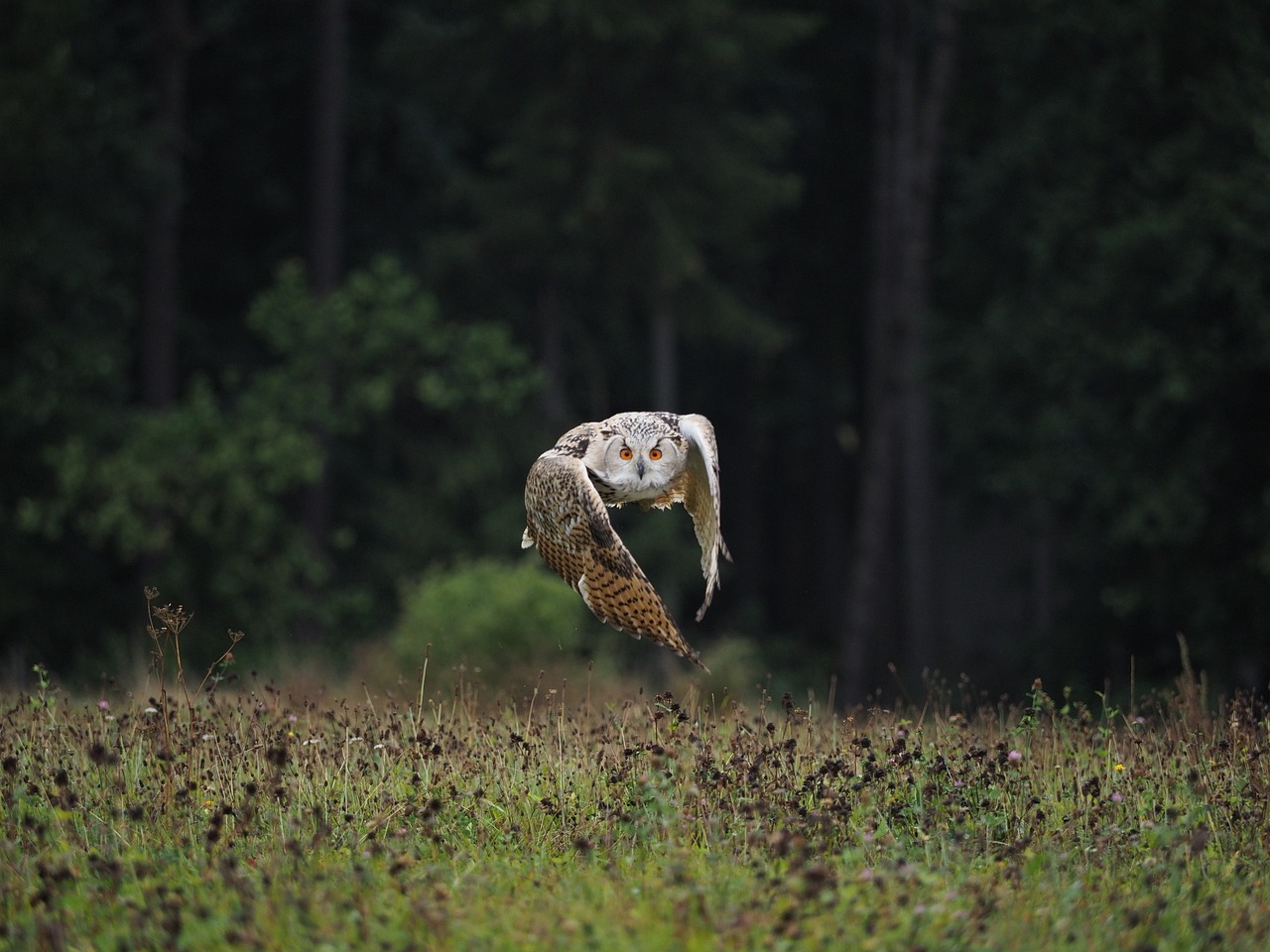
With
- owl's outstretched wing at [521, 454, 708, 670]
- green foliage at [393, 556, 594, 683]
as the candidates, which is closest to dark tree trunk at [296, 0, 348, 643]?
green foliage at [393, 556, 594, 683]

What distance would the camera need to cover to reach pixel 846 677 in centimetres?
2080

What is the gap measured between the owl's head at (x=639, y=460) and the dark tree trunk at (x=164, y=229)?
13862 mm

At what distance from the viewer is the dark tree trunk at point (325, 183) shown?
20.6 m

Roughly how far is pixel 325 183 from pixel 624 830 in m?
16.5

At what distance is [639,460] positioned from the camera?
24.0 feet

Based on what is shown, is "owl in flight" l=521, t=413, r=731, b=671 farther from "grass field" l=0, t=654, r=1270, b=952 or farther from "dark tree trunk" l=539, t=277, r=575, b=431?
"dark tree trunk" l=539, t=277, r=575, b=431

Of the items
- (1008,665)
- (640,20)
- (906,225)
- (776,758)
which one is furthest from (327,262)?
(776,758)

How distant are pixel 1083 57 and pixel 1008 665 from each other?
8752 mm

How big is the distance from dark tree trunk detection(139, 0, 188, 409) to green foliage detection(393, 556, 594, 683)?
5.55 metres

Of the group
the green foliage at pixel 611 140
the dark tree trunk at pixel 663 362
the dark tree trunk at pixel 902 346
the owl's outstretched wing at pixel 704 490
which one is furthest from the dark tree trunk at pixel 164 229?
the owl's outstretched wing at pixel 704 490

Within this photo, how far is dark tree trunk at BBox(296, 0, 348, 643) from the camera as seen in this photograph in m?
20.6

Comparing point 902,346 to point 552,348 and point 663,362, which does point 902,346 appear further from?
point 552,348

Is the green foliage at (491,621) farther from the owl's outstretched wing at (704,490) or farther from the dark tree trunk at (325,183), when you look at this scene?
the owl's outstretched wing at (704,490)

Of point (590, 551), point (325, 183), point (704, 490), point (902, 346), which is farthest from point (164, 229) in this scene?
point (590, 551)
